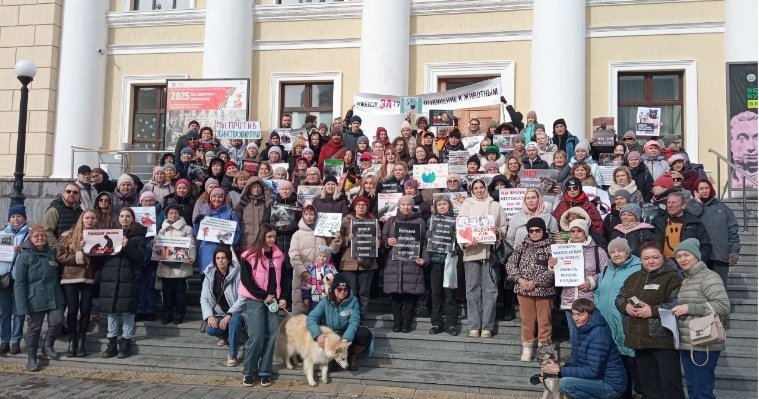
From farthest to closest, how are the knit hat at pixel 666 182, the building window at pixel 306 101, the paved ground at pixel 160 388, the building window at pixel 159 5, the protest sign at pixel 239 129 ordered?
the building window at pixel 159 5 → the building window at pixel 306 101 → the protest sign at pixel 239 129 → the knit hat at pixel 666 182 → the paved ground at pixel 160 388

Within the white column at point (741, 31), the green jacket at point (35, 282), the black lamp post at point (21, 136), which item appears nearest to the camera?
the green jacket at point (35, 282)

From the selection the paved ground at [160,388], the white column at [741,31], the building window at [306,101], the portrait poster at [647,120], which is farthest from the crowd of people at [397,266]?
the building window at [306,101]

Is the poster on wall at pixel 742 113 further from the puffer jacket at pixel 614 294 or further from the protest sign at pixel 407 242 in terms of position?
the protest sign at pixel 407 242

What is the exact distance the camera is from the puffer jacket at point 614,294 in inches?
257

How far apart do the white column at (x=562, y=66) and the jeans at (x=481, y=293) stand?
7.89 meters

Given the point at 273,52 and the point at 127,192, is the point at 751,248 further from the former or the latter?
the point at 273,52

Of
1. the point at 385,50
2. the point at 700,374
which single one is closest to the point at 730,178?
the point at 700,374

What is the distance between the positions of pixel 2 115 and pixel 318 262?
13.8 meters

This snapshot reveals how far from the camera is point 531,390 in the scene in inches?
285

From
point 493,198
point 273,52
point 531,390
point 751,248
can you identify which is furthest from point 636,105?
point 531,390

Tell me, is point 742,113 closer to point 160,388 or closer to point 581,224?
point 581,224

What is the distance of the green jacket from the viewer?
27.0ft

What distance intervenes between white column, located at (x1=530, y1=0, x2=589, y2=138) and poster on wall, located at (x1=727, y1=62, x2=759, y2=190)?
12.9ft

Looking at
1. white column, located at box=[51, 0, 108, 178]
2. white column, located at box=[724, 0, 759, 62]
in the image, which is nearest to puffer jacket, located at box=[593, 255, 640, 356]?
white column, located at box=[724, 0, 759, 62]
